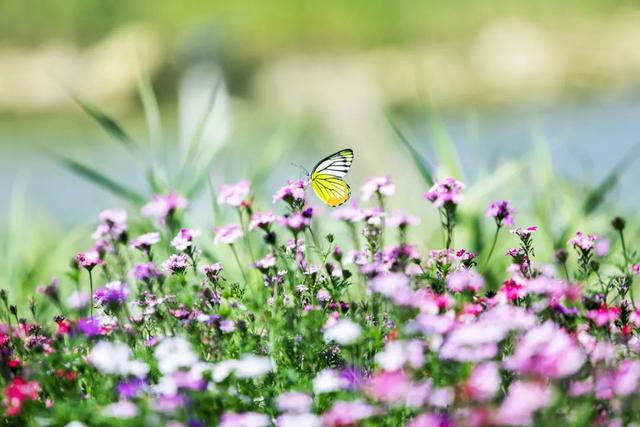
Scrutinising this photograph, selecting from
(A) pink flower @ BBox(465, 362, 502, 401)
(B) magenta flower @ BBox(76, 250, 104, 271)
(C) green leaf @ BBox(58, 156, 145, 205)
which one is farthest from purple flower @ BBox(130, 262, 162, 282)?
(C) green leaf @ BBox(58, 156, 145, 205)

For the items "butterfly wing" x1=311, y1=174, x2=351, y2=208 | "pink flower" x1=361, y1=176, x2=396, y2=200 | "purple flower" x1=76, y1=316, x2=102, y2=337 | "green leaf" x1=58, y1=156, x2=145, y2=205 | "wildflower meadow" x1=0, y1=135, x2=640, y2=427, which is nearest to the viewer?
"wildflower meadow" x1=0, y1=135, x2=640, y2=427

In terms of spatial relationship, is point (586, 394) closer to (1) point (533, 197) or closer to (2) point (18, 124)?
Answer: (1) point (533, 197)

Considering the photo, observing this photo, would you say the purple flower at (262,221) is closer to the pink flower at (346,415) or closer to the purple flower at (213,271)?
the purple flower at (213,271)

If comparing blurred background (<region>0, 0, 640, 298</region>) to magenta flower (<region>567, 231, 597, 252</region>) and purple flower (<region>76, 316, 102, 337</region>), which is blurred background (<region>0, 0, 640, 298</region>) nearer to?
magenta flower (<region>567, 231, 597, 252</region>)

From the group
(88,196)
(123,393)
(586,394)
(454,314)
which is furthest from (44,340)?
(88,196)

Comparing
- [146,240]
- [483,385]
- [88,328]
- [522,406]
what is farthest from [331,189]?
[522,406]

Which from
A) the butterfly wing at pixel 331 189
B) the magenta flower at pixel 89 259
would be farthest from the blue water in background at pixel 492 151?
the magenta flower at pixel 89 259

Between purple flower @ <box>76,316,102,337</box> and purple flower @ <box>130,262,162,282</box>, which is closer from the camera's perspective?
purple flower @ <box>76,316,102,337</box>
